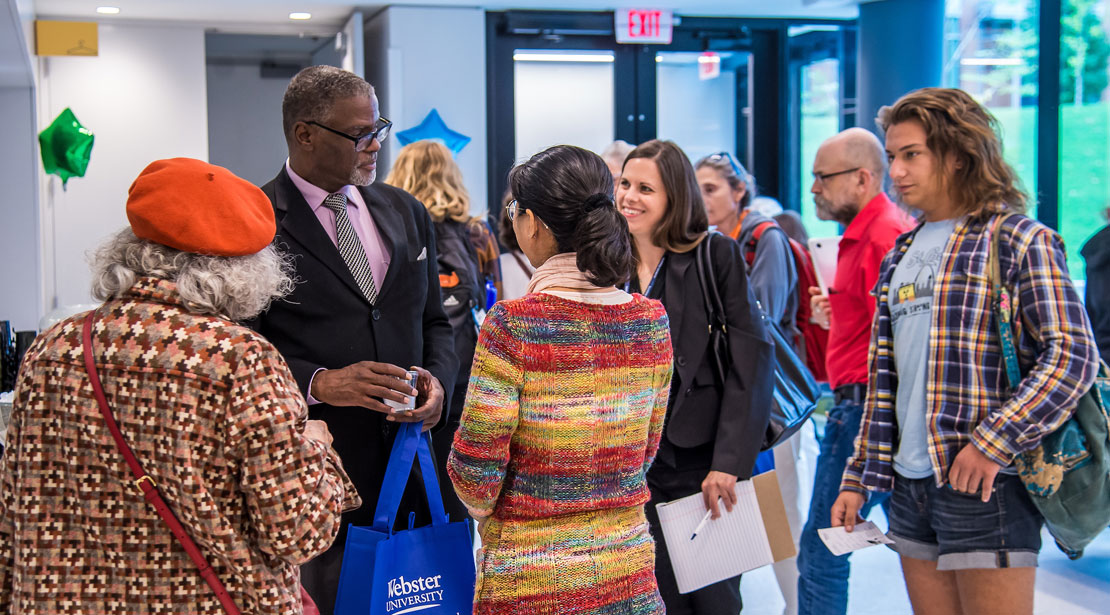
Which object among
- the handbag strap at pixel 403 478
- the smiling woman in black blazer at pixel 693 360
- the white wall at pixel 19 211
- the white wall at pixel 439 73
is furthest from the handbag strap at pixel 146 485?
the white wall at pixel 439 73

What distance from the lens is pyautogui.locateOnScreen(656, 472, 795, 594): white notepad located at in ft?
7.82

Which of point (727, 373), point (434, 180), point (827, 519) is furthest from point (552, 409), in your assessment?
point (434, 180)

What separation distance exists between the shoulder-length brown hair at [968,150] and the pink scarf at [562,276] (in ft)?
3.18

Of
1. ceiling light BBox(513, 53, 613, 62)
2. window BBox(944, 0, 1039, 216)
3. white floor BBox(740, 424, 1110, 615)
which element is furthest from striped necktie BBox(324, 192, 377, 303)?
ceiling light BBox(513, 53, 613, 62)

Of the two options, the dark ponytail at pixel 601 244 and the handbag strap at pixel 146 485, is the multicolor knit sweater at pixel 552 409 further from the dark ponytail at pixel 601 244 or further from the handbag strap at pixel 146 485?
the handbag strap at pixel 146 485

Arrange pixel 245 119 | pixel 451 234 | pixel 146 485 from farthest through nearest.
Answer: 1. pixel 245 119
2. pixel 451 234
3. pixel 146 485

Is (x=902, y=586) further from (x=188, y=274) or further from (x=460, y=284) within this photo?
(x=188, y=274)

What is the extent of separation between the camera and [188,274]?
1523 mm

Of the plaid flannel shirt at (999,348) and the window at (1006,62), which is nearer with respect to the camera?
the plaid flannel shirt at (999,348)

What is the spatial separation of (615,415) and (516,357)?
0.71ft

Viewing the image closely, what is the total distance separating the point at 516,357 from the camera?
1710mm

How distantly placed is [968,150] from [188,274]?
5.47ft

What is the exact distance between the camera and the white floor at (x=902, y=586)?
3805 millimetres

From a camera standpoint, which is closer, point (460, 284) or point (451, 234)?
point (460, 284)
